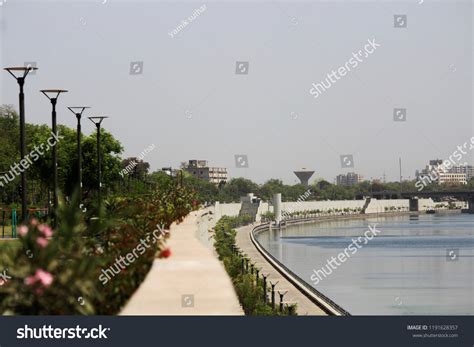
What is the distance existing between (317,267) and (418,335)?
48004 millimetres

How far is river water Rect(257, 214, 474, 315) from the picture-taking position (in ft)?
118

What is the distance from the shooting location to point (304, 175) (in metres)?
176

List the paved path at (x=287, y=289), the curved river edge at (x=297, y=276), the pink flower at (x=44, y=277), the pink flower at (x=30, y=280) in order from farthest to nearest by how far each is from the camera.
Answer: the curved river edge at (x=297, y=276), the paved path at (x=287, y=289), the pink flower at (x=30, y=280), the pink flower at (x=44, y=277)

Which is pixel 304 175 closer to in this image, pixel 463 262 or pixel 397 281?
pixel 463 262

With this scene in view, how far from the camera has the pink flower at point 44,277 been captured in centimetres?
816

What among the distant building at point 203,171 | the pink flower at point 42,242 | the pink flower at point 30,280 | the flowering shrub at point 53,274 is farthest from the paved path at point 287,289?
the distant building at point 203,171

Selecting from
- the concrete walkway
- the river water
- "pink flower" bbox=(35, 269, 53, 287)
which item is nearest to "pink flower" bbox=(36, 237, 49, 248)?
"pink flower" bbox=(35, 269, 53, 287)

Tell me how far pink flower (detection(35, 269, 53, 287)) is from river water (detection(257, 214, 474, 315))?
2557 centimetres

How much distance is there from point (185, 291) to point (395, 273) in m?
42.0

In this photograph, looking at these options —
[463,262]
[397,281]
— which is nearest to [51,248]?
[397,281]

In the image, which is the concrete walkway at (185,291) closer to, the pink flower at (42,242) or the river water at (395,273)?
the pink flower at (42,242)

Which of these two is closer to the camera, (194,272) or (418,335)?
(418,335)

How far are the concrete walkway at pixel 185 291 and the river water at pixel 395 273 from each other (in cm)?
2176

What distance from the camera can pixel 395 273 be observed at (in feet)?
166
